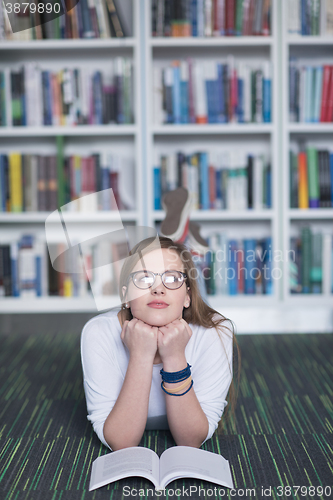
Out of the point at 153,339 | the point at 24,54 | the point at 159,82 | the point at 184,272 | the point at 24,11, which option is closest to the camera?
the point at 153,339

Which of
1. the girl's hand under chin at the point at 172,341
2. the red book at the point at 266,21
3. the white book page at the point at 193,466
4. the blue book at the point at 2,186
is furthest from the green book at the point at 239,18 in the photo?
the white book page at the point at 193,466

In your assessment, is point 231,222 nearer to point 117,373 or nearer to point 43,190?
point 43,190

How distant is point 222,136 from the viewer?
249 cm

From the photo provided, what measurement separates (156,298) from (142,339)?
93 millimetres

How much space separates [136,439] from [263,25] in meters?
1.99

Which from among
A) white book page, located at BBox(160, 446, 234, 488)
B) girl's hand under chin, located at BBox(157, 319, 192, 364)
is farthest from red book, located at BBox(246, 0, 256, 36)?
white book page, located at BBox(160, 446, 234, 488)

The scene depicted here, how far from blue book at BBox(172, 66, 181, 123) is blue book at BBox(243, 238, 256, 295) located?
2.32ft

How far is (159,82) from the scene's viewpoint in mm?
2250

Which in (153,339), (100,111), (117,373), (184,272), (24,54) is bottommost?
(117,373)

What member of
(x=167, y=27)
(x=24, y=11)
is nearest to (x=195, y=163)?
(x=167, y=27)

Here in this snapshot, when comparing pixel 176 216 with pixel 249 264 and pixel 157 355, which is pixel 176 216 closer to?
pixel 157 355

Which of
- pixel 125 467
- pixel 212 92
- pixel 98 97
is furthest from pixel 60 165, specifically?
pixel 125 467

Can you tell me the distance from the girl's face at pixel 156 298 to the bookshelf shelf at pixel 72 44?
5.04ft

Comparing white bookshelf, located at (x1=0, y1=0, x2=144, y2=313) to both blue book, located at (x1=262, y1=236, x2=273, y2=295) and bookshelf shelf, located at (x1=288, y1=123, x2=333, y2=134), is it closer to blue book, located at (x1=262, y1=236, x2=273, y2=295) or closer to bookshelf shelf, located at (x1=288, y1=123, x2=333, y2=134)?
blue book, located at (x1=262, y1=236, x2=273, y2=295)
